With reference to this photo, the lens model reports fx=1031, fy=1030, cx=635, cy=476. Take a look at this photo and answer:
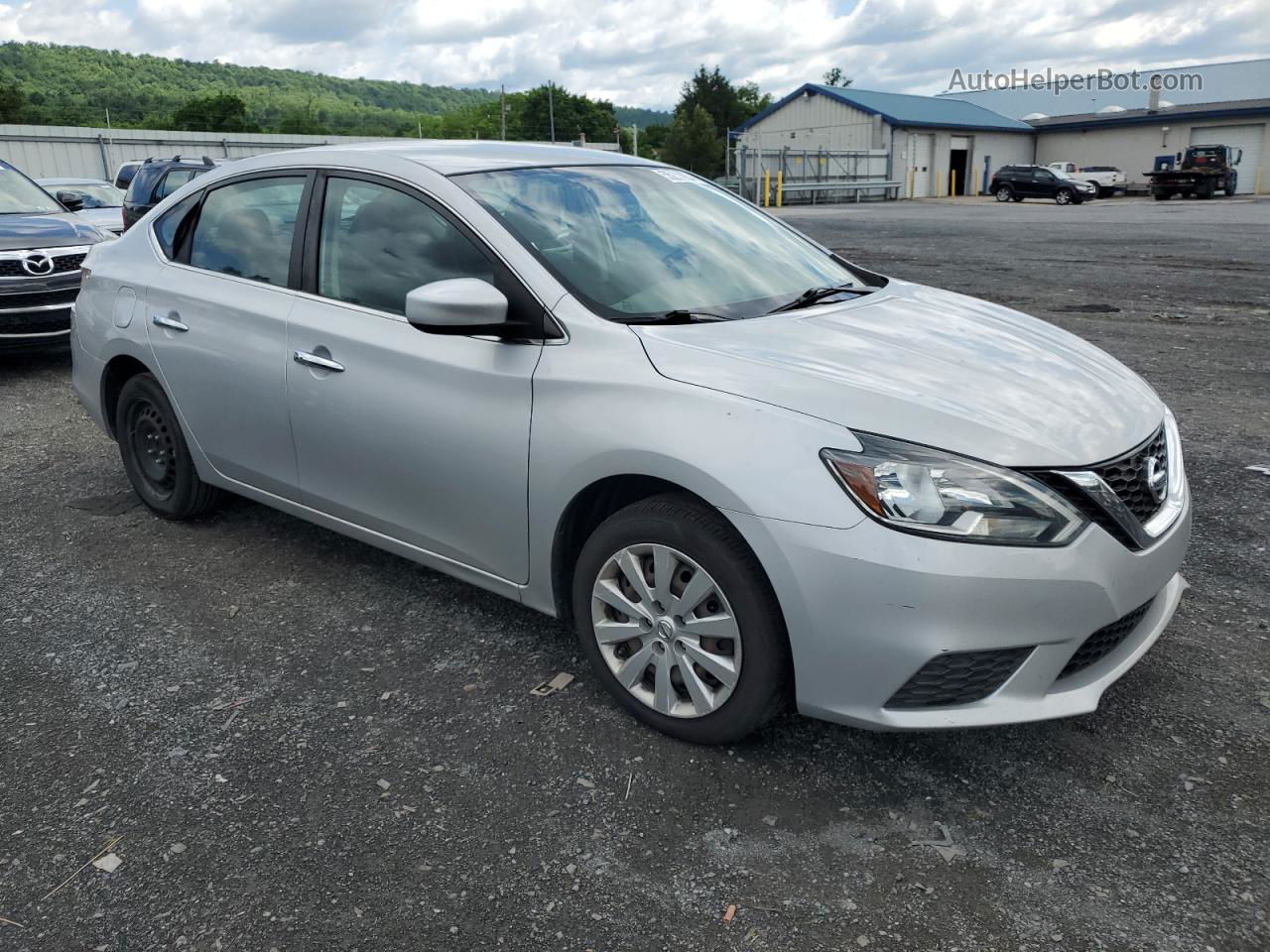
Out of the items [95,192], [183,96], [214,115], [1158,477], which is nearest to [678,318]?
[1158,477]

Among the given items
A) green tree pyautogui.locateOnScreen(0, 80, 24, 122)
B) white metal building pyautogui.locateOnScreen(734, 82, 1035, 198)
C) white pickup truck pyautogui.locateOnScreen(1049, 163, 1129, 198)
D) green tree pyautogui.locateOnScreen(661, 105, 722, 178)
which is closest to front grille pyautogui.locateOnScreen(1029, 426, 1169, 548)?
white pickup truck pyautogui.locateOnScreen(1049, 163, 1129, 198)

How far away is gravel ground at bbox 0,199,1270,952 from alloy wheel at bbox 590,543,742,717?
175 mm

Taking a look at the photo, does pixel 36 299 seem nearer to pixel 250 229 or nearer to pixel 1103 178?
pixel 250 229

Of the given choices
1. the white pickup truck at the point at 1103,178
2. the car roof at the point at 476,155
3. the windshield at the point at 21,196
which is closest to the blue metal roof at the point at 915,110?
the white pickup truck at the point at 1103,178

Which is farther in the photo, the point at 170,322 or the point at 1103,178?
the point at 1103,178

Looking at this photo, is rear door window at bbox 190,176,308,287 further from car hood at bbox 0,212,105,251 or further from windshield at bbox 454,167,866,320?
car hood at bbox 0,212,105,251

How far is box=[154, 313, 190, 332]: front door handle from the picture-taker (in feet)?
14.0

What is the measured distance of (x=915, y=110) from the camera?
169 ft

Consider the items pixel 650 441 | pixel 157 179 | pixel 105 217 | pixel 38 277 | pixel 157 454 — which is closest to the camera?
pixel 650 441

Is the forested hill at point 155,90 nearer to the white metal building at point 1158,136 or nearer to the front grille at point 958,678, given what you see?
the white metal building at point 1158,136

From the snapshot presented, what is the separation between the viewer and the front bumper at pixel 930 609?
2.44 metres

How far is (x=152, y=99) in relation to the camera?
66.8m

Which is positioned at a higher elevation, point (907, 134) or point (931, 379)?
point (907, 134)

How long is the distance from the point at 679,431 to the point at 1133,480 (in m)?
1.21
